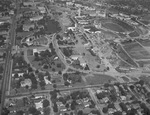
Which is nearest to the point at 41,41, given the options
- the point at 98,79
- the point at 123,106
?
the point at 98,79

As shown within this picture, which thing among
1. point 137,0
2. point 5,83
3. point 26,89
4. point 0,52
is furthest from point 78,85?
point 137,0

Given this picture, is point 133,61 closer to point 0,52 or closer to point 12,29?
point 0,52

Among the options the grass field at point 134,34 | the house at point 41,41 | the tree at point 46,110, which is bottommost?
the grass field at point 134,34

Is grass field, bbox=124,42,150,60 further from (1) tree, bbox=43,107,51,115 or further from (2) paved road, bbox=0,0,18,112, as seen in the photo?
(2) paved road, bbox=0,0,18,112

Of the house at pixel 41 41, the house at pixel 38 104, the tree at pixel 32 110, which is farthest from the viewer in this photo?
the house at pixel 41 41

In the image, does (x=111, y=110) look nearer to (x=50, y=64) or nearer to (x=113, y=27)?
(x=50, y=64)

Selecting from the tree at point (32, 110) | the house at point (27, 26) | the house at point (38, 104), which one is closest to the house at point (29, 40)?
the house at point (27, 26)

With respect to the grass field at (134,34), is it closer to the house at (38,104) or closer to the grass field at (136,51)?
the grass field at (136,51)

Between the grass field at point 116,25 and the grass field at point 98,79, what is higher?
the grass field at point 116,25

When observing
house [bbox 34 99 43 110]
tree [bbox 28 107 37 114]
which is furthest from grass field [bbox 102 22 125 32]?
tree [bbox 28 107 37 114]
